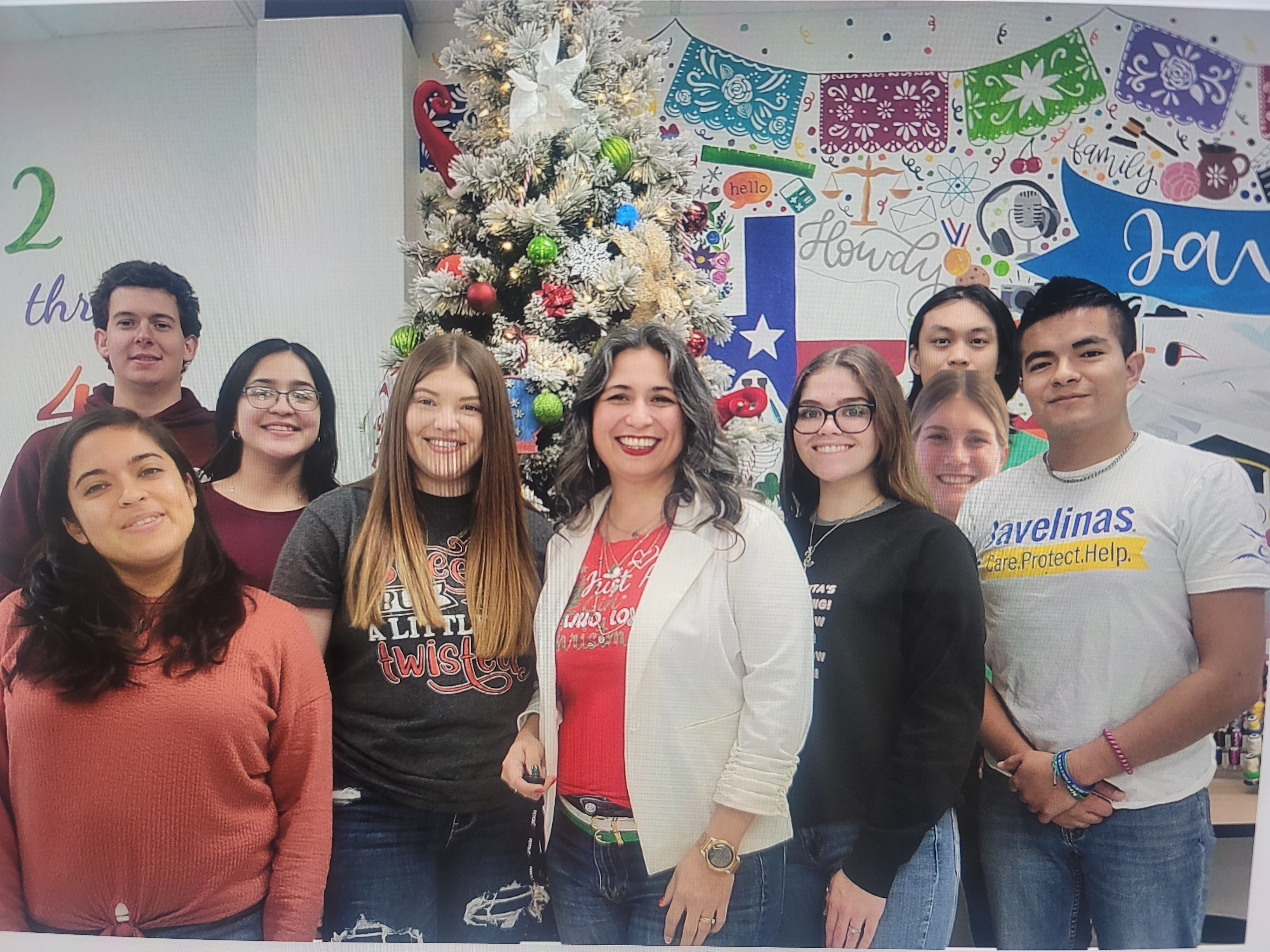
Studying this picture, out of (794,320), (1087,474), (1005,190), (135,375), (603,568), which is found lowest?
(603,568)

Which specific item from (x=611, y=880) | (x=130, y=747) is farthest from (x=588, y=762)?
(x=130, y=747)

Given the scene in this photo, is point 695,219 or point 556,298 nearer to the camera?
point 556,298

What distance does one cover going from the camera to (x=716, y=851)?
181cm

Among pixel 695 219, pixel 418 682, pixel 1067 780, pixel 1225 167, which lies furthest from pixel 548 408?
pixel 1225 167

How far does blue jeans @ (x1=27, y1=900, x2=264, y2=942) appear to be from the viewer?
1.90 meters

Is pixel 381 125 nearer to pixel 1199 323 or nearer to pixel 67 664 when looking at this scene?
pixel 67 664

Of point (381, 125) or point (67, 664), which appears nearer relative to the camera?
point (67, 664)

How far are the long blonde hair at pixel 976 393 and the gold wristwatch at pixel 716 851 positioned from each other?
1.06 metres

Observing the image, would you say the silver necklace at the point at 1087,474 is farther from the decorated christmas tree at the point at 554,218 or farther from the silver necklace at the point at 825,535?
the decorated christmas tree at the point at 554,218

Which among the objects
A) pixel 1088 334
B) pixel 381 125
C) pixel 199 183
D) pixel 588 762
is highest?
pixel 381 125

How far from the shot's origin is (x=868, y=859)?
1832 mm

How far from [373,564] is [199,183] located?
1017mm

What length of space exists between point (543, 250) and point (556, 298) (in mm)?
102

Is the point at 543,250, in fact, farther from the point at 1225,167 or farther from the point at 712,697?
the point at 1225,167
